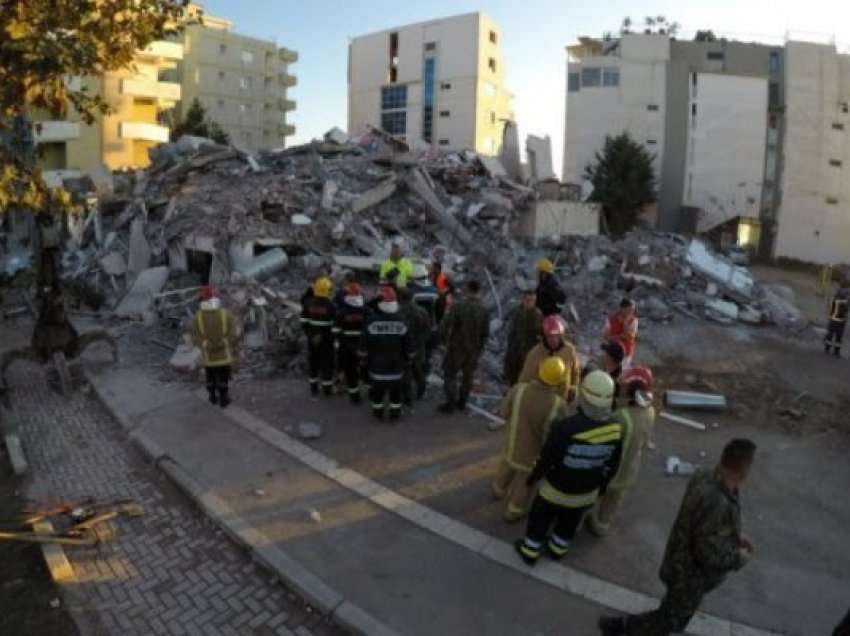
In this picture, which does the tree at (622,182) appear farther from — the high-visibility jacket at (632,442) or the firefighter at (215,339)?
the high-visibility jacket at (632,442)

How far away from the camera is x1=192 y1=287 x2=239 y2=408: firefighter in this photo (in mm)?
8094

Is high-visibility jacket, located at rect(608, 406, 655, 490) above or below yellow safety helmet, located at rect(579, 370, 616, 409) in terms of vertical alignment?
below

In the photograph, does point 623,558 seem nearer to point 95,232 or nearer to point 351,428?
point 351,428

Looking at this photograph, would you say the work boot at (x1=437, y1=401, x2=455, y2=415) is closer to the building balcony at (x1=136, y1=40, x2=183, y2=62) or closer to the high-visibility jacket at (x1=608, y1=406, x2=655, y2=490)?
the high-visibility jacket at (x1=608, y1=406, x2=655, y2=490)

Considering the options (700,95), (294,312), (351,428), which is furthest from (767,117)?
(351,428)

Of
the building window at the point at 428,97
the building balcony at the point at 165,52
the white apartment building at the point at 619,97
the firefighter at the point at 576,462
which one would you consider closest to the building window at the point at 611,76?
the white apartment building at the point at 619,97

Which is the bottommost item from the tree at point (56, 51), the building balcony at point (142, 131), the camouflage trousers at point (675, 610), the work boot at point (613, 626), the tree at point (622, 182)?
the work boot at point (613, 626)

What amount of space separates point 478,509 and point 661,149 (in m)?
36.2

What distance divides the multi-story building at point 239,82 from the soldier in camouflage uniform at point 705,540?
56173 millimetres

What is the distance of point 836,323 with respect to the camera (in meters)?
12.7

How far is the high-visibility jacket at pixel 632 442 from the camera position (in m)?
5.30

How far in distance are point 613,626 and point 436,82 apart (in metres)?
55.0

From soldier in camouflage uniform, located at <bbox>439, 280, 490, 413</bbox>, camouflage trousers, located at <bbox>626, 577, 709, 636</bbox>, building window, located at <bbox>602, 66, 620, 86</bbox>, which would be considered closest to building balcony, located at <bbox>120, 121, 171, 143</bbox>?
building window, located at <bbox>602, 66, 620, 86</bbox>

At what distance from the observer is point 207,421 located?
26.3 feet
